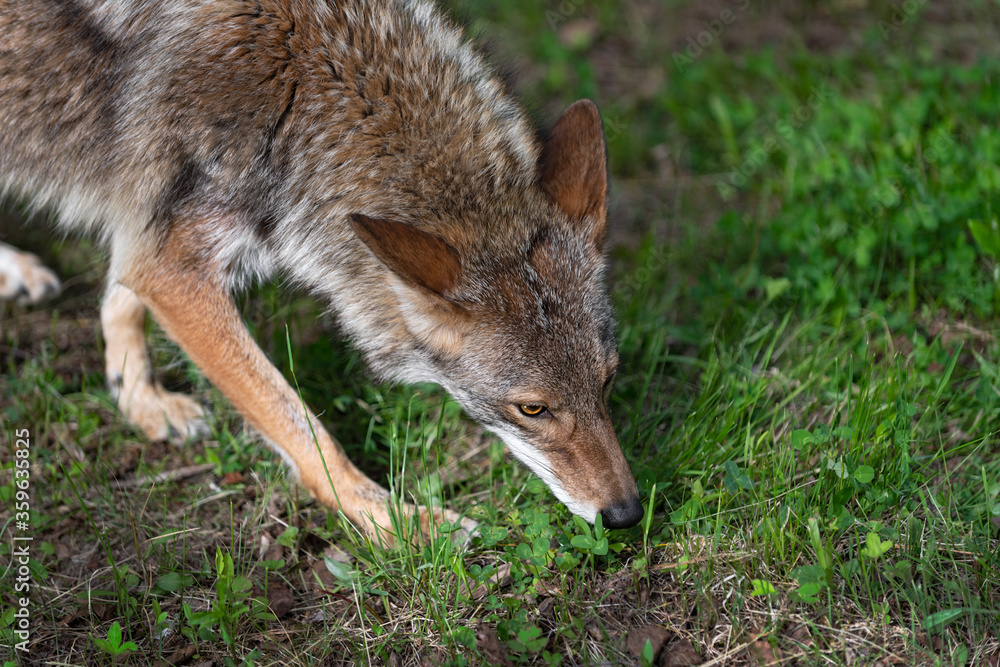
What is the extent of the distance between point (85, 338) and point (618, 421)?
330cm

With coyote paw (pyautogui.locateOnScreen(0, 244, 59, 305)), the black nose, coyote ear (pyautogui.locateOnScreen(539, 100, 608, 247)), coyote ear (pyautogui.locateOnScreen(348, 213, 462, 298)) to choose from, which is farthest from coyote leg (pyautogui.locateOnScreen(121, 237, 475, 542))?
coyote paw (pyautogui.locateOnScreen(0, 244, 59, 305))

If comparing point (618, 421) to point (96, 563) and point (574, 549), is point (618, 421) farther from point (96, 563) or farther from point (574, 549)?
point (96, 563)

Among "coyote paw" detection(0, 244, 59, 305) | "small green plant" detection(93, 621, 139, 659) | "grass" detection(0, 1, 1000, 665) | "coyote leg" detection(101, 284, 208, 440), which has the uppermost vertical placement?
"coyote paw" detection(0, 244, 59, 305)

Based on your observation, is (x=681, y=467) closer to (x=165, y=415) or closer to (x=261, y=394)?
(x=261, y=394)

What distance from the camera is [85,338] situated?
481cm

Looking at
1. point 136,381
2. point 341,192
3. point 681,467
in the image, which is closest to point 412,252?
point 341,192

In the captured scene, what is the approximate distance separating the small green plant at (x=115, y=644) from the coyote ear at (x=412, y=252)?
173 centimetres

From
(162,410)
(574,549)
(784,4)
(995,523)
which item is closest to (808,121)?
(784,4)

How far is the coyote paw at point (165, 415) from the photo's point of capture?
4.21 meters

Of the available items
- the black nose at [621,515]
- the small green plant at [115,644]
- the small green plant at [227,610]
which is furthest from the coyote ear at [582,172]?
the small green plant at [115,644]

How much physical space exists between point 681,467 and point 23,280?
13.6 feet

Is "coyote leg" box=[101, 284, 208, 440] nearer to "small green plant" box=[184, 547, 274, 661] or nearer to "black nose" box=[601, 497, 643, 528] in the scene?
"small green plant" box=[184, 547, 274, 661]

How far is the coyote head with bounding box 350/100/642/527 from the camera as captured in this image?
3291 mm

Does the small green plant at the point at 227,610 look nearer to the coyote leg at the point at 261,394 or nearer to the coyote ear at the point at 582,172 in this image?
the coyote leg at the point at 261,394
